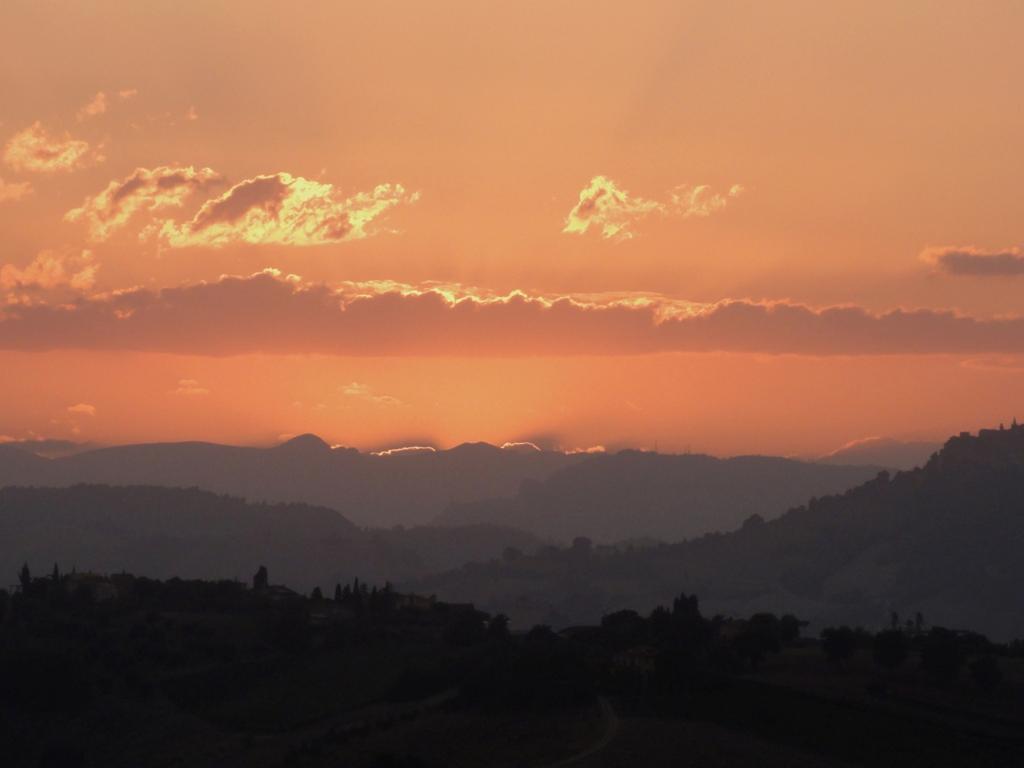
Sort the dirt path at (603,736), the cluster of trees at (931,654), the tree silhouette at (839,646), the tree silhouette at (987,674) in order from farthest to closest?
the tree silhouette at (839,646) → the cluster of trees at (931,654) → the tree silhouette at (987,674) → the dirt path at (603,736)

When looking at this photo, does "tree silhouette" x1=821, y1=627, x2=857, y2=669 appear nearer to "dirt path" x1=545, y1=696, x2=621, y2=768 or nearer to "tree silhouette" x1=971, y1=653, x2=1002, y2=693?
"tree silhouette" x1=971, y1=653, x2=1002, y2=693

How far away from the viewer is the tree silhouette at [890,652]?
171375mm

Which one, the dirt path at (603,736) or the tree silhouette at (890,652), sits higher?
the tree silhouette at (890,652)

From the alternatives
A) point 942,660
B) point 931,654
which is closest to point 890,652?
point 931,654

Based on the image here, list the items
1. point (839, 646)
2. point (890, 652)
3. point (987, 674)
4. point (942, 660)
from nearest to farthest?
1. point (987, 674)
2. point (942, 660)
3. point (890, 652)
4. point (839, 646)

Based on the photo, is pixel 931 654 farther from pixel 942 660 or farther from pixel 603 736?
pixel 603 736

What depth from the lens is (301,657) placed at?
637 feet

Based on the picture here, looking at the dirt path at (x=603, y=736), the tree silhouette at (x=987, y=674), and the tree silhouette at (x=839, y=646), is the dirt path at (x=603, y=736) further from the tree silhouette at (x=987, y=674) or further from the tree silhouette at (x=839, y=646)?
the tree silhouette at (x=987, y=674)

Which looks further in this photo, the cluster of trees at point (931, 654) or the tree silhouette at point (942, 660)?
the tree silhouette at point (942, 660)

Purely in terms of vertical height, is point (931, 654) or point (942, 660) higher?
point (931, 654)

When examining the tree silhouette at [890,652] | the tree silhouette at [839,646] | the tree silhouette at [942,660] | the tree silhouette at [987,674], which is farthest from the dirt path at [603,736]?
the tree silhouette at [987,674]

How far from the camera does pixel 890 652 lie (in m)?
172

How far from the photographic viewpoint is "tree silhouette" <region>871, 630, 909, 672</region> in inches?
6747

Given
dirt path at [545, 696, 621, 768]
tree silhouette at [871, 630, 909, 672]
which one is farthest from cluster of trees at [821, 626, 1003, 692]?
dirt path at [545, 696, 621, 768]
